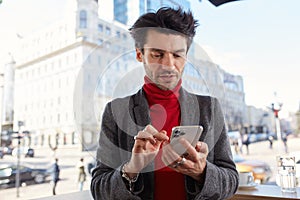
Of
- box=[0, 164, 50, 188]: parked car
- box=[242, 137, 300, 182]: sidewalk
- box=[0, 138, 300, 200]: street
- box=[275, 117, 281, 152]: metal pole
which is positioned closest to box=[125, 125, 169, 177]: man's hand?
box=[0, 138, 300, 200]: street

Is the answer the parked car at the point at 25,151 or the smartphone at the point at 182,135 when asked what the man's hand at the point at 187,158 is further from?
the parked car at the point at 25,151

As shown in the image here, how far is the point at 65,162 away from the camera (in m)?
1.41

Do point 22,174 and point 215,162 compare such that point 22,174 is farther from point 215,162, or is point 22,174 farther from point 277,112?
point 277,112

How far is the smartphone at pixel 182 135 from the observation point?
0.85 feet

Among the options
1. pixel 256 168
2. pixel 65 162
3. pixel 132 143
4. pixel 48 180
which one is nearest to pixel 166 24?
pixel 132 143

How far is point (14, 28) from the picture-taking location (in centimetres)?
141

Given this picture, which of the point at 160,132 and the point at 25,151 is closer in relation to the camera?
the point at 160,132

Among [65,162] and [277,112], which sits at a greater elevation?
[277,112]

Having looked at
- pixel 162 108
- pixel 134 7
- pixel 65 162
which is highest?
pixel 134 7

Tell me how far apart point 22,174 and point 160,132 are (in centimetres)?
133

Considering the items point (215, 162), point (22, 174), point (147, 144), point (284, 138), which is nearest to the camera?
point (147, 144)

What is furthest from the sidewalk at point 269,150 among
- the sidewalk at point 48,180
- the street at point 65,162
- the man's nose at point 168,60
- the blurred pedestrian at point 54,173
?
the man's nose at point 168,60

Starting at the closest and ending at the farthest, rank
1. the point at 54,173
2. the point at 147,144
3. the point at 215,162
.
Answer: the point at 147,144 → the point at 215,162 → the point at 54,173

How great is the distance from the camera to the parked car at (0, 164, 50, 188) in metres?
1.29
